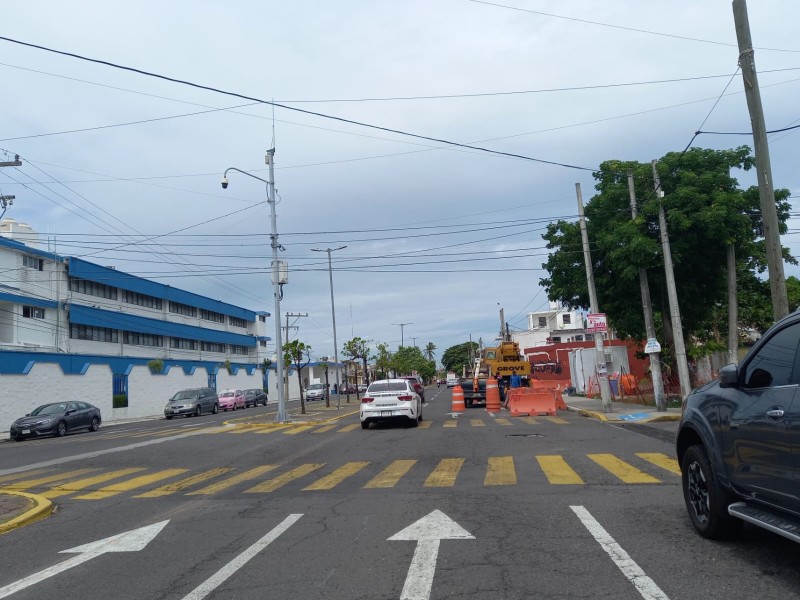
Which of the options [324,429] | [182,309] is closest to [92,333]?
[182,309]

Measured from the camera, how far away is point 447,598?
5.12 m

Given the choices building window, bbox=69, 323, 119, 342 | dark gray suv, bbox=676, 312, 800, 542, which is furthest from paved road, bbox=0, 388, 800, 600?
building window, bbox=69, 323, 119, 342

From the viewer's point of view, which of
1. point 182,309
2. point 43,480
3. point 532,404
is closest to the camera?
point 43,480

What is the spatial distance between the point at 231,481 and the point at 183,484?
0.79 m

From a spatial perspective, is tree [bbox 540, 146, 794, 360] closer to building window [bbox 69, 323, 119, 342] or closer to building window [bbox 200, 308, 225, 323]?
building window [bbox 69, 323, 119, 342]

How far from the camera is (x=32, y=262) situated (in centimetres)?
4431

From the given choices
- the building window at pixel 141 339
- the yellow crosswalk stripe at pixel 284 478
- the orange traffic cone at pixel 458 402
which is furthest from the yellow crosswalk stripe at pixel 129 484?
the building window at pixel 141 339

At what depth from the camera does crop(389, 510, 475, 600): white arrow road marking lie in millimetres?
5359

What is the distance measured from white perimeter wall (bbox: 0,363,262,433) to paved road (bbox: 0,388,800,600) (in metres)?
23.3

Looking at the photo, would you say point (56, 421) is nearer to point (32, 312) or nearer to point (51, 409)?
point (51, 409)

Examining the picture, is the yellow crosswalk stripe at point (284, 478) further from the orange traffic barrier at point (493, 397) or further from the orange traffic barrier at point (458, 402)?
the orange traffic barrier at point (458, 402)

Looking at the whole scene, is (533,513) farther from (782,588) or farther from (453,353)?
(453,353)

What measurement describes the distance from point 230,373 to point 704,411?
6686 centimetres

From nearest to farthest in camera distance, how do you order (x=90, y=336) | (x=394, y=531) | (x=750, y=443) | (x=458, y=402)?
(x=750, y=443)
(x=394, y=531)
(x=458, y=402)
(x=90, y=336)
